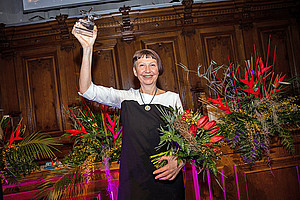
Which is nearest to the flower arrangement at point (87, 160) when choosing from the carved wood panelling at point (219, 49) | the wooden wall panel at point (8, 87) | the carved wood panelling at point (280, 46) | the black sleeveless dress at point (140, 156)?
the black sleeveless dress at point (140, 156)

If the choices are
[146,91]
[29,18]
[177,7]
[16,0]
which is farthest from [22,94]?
[146,91]

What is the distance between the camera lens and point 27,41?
466cm

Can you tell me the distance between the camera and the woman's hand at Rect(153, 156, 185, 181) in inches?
58.0

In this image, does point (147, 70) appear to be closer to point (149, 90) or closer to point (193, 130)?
point (149, 90)

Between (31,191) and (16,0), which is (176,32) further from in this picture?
(31,191)

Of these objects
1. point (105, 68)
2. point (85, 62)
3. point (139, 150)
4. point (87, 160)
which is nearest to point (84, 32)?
point (85, 62)

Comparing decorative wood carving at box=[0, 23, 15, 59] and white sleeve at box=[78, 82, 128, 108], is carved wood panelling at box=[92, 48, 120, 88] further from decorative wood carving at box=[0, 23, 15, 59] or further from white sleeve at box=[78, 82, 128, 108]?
white sleeve at box=[78, 82, 128, 108]

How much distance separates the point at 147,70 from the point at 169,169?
60cm

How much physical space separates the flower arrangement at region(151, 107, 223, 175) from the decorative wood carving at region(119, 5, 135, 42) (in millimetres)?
3199

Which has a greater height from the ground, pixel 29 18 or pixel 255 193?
pixel 29 18

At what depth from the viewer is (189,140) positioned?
57.1 inches

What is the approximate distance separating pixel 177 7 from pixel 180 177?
11.4ft

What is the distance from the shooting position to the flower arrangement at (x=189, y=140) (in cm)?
144

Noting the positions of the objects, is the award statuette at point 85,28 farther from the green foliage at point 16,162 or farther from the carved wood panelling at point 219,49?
the carved wood panelling at point 219,49
